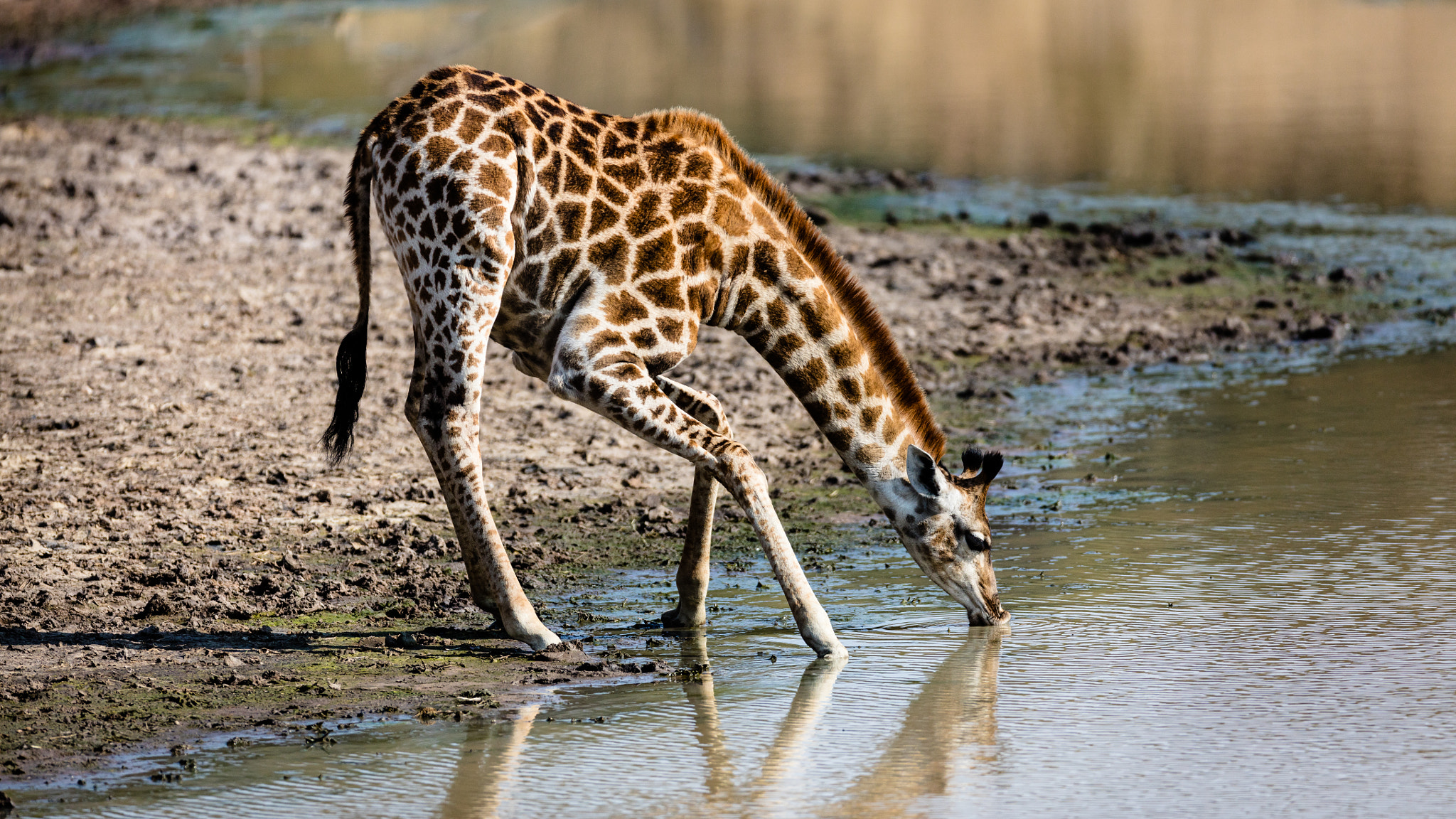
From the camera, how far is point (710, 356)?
11047 mm

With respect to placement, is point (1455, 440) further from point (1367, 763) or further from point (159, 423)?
point (159, 423)

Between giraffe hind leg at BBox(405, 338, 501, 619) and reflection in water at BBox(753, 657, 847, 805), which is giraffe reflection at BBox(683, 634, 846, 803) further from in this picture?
giraffe hind leg at BBox(405, 338, 501, 619)

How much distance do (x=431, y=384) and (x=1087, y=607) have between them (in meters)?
2.87

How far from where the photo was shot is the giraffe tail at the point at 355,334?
23.6ft

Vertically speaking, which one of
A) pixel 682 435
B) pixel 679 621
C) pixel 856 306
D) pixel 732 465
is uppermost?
pixel 856 306

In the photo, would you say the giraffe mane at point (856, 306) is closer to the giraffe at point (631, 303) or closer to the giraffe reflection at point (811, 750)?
the giraffe at point (631, 303)

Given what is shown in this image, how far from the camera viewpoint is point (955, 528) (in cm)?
699

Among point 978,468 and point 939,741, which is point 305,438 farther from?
point 939,741

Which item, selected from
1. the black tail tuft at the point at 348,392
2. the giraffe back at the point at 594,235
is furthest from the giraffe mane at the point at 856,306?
the black tail tuft at the point at 348,392

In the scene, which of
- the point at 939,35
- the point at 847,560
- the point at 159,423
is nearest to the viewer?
the point at 847,560

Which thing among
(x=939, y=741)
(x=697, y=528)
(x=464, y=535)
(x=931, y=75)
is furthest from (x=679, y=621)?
(x=931, y=75)

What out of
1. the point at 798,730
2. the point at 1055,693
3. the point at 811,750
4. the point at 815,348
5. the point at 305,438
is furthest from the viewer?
the point at 305,438

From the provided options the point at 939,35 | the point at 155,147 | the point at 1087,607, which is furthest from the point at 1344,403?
the point at 939,35

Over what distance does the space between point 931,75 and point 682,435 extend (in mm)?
20054
